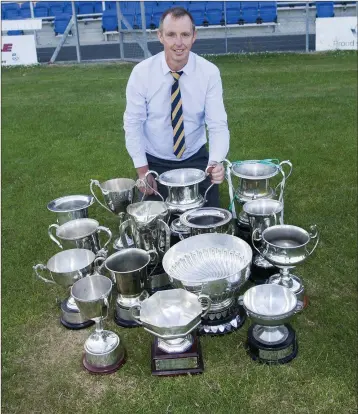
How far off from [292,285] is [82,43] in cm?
1666

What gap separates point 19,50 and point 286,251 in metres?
11.4

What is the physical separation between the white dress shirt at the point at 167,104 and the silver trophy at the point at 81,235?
1.83ft

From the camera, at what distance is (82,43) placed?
17703mm

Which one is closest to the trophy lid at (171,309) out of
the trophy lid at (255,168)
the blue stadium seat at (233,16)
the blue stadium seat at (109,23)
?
the trophy lid at (255,168)

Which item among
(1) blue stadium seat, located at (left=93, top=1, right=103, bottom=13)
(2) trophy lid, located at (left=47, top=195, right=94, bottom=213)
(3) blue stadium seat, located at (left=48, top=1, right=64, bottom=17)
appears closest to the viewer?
(2) trophy lid, located at (left=47, top=195, right=94, bottom=213)

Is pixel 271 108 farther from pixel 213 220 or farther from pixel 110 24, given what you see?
pixel 110 24

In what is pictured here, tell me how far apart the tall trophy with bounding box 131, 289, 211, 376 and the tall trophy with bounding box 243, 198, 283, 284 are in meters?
0.68

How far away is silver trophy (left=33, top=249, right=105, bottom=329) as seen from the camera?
8.86 ft

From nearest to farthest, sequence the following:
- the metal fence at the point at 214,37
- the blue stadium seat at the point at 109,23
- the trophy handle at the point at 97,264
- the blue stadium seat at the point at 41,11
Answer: the trophy handle at the point at 97,264, the metal fence at the point at 214,37, the blue stadium seat at the point at 109,23, the blue stadium seat at the point at 41,11

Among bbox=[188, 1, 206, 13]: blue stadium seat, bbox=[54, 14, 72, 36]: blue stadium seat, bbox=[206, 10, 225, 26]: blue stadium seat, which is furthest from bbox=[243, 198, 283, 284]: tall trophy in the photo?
bbox=[54, 14, 72, 36]: blue stadium seat

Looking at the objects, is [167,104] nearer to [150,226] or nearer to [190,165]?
[190,165]

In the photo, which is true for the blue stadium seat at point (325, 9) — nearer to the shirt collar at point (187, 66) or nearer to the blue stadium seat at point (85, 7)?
the blue stadium seat at point (85, 7)

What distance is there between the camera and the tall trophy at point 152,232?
2853 mm

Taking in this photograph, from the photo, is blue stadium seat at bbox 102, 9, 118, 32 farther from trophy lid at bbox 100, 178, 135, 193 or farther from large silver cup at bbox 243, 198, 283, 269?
large silver cup at bbox 243, 198, 283, 269
